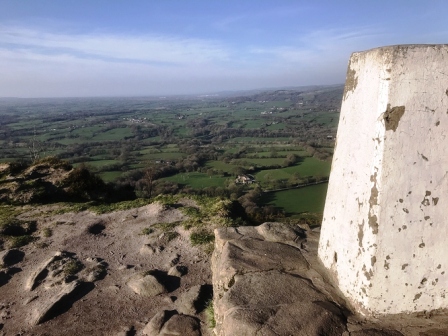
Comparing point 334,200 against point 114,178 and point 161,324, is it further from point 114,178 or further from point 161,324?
point 114,178

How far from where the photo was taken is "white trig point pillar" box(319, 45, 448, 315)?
315cm

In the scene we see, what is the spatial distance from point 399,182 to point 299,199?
937 inches

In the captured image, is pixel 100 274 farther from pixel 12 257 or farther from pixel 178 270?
pixel 12 257

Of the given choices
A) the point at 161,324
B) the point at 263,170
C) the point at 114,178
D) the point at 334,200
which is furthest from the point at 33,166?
the point at 263,170

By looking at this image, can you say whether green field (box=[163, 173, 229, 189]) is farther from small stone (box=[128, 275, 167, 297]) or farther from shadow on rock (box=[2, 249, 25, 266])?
small stone (box=[128, 275, 167, 297])

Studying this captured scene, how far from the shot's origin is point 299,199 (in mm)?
26547

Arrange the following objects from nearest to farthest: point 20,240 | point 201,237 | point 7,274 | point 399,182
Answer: point 399,182 → point 7,274 → point 201,237 → point 20,240

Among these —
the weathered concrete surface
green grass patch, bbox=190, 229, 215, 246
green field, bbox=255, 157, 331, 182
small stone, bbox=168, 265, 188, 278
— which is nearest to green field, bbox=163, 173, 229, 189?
green field, bbox=255, 157, 331, 182

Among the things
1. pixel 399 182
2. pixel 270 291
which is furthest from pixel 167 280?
pixel 399 182

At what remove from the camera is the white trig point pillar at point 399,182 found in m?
3.15

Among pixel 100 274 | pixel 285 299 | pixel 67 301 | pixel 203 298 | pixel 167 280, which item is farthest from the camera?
pixel 100 274

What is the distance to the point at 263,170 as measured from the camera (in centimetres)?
3809

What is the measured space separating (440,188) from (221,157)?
42.8m

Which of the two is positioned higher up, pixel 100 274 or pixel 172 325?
pixel 172 325
